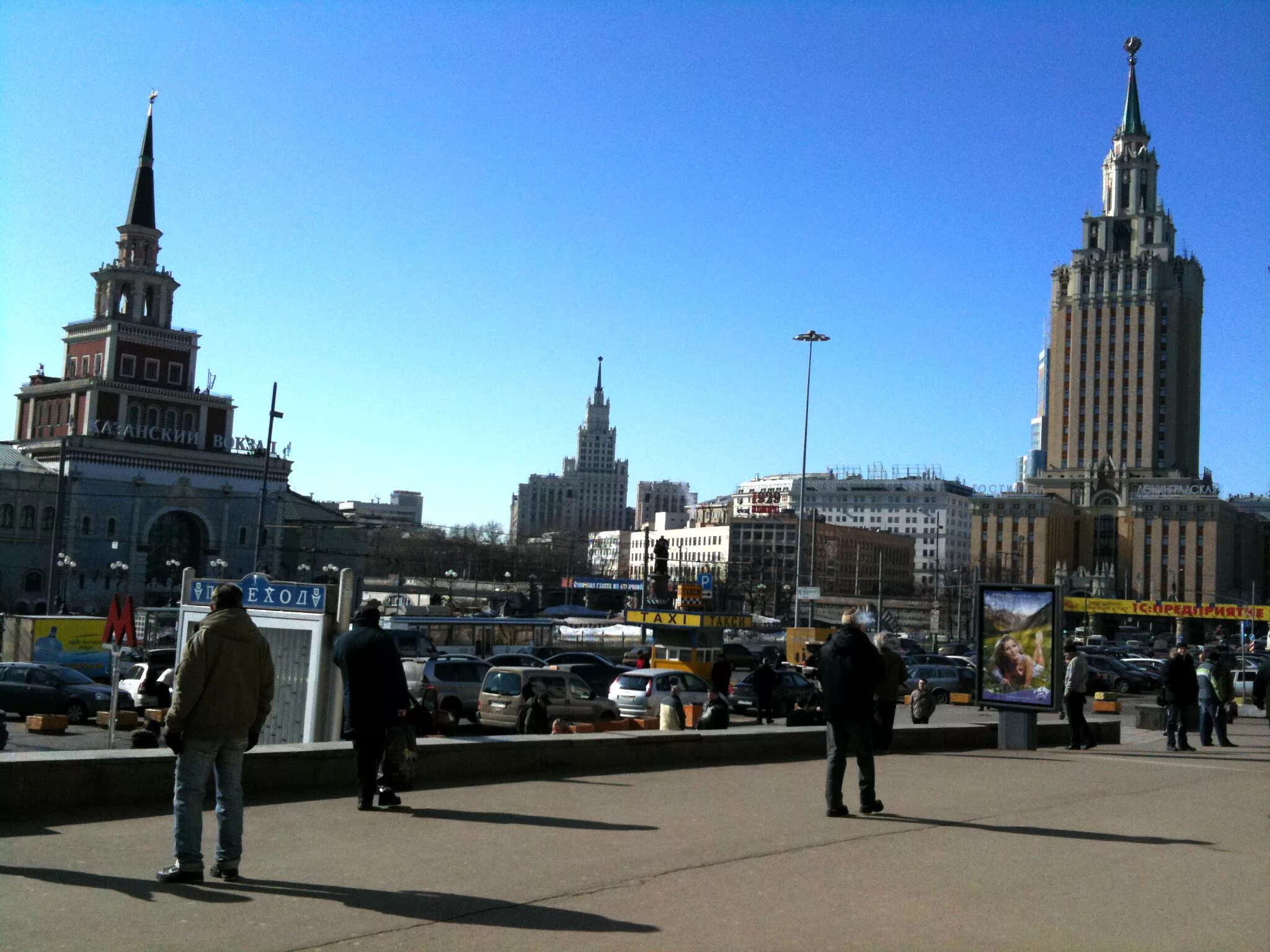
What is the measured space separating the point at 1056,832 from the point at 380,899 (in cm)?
538

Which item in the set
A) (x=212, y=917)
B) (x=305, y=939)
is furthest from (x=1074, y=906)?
(x=212, y=917)

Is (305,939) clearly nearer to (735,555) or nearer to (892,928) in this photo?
(892,928)

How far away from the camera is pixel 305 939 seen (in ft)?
18.6

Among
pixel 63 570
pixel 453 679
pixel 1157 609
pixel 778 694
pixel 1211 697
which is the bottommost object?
pixel 778 694

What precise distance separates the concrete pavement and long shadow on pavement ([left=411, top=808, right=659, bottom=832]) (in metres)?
0.03

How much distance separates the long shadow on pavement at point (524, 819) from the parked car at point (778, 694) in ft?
79.2

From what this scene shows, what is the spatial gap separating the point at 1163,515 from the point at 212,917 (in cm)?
14063

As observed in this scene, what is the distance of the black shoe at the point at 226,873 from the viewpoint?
22.0ft

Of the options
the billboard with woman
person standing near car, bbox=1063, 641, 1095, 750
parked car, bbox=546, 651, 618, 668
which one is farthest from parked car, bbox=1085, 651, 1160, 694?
the billboard with woman

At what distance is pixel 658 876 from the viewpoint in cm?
720

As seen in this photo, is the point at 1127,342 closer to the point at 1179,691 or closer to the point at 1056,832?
the point at 1179,691

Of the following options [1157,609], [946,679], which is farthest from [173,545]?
[1157,609]

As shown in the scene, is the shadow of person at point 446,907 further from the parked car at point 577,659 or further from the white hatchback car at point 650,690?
the parked car at point 577,659

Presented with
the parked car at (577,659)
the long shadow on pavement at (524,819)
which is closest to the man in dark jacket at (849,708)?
the long shadow on pavement at (524,819)
